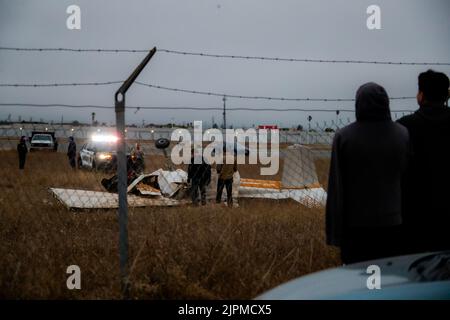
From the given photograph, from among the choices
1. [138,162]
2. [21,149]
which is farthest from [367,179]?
[21,149]

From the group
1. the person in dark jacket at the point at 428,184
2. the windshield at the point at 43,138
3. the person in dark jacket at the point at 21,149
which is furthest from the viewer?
the windshield at the point at 43,138

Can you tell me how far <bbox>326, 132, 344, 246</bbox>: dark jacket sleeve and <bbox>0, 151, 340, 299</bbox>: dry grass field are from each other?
883 mm

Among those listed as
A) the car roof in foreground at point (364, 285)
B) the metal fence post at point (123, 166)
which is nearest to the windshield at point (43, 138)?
the metal fence post at point (123, 166)

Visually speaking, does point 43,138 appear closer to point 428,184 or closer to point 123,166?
point 123,166

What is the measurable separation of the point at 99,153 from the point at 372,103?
1880 cm

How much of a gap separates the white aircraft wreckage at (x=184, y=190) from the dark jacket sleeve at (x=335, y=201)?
235 inches

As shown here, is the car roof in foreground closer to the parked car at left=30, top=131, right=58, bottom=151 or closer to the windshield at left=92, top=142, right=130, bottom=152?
the windshield at left=92, top=142, right=130, bottom=152

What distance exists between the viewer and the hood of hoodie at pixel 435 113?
11.6 feet

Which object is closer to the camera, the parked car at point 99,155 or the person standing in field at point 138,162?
the person standing in field at point 138,162

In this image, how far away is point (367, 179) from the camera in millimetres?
3363

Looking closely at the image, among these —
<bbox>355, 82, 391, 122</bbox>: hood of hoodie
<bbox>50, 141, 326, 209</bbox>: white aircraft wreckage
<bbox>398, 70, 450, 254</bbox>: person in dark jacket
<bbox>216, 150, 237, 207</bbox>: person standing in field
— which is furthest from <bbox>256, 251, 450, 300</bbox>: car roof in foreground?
<bbox>216, 150, 237, 207</bbox>: person standing in field

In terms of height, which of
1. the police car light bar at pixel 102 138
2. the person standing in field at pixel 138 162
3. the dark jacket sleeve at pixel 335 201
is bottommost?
the person standing in field at pixel 138 162

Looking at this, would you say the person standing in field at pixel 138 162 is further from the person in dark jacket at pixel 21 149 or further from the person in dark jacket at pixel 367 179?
the person in dark jacket at pixel 367 179

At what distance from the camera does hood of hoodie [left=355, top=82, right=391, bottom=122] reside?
337 centimetres
